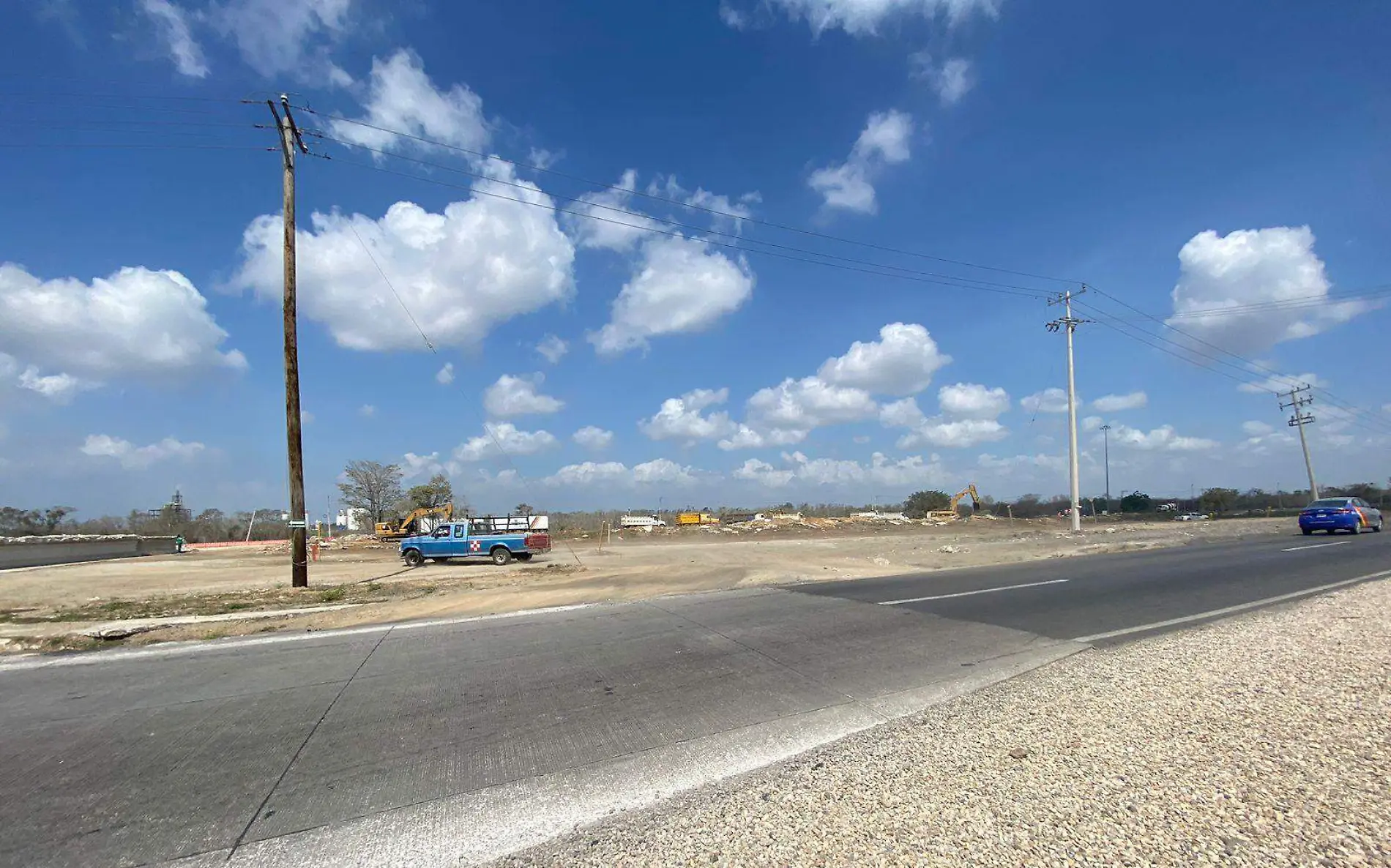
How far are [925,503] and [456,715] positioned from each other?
84.2 m

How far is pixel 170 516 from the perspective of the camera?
211ft

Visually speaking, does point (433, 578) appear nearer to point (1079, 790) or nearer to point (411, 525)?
point (1079, 790)

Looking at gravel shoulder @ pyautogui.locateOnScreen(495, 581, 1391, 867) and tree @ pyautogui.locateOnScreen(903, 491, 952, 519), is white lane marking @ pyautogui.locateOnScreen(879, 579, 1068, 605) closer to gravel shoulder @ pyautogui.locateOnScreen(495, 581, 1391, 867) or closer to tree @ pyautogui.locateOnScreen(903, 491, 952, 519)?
gravel shoulder @ pyautogui.locateOnScreen(495, 581, 1391, 867)

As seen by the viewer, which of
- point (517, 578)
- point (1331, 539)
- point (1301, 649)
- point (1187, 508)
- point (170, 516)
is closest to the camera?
point (1301, 649)

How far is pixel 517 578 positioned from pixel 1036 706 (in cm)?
1664

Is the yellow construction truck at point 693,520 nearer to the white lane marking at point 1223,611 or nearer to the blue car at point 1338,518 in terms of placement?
the blue car at point 1338,518

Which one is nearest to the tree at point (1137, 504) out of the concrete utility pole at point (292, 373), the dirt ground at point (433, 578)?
the dirt ground at point (433, 578)

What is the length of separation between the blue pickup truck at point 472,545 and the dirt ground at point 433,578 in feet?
2.63

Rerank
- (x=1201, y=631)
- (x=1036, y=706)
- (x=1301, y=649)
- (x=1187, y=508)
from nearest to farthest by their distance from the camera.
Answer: (x=1036, y=706), (x=1301, y=649), (x=1201, y=631), (x=1187, y=508)

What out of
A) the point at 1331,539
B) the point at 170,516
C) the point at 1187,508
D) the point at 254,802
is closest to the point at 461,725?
the point at 254,802

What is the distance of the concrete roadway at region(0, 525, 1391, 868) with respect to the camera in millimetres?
3836

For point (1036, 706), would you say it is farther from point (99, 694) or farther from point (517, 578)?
point (517, 578)

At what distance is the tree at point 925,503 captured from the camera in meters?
81.9

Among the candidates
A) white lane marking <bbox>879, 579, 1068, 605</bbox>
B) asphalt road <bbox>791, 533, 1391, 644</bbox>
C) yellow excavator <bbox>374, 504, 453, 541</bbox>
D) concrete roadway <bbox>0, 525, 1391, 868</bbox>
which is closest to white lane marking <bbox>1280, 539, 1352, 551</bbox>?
asphalt road <bbox>791, 533, 1391, 644</bbox>
